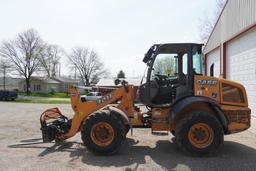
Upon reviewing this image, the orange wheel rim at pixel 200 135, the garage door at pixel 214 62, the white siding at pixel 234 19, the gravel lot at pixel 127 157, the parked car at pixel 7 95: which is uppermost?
the white siding at pixel 234 19

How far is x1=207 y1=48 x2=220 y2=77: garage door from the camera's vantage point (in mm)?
16775

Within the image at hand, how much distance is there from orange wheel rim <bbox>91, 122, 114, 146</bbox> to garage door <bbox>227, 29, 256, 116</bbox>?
23.7 ft

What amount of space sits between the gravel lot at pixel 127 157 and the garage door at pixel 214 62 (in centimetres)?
919

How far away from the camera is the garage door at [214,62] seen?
16.8 meters

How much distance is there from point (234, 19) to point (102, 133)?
32.7ft

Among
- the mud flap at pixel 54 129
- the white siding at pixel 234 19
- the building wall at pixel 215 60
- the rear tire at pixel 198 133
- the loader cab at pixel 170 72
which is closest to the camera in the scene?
the rear tire at pixel 198 133

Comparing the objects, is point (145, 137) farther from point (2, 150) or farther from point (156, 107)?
point (2, 150)

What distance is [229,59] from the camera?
1412 centimetres

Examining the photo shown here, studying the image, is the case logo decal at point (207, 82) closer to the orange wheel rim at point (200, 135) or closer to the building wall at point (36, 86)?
the orange wheel rim at point (200, 135)

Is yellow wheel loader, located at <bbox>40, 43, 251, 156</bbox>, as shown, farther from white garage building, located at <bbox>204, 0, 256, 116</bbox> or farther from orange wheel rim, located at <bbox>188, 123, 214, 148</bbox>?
white garage building, located at <bbox>204, 0, 256, 116</bbox>

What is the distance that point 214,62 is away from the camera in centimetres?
1798

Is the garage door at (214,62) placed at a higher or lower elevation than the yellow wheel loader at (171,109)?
higher

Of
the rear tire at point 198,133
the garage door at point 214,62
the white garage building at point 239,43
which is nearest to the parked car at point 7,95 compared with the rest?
the garage door at point 214,62

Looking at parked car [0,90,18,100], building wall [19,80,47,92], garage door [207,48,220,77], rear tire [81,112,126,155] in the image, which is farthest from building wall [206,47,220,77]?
building wall [19,80,47,92]
